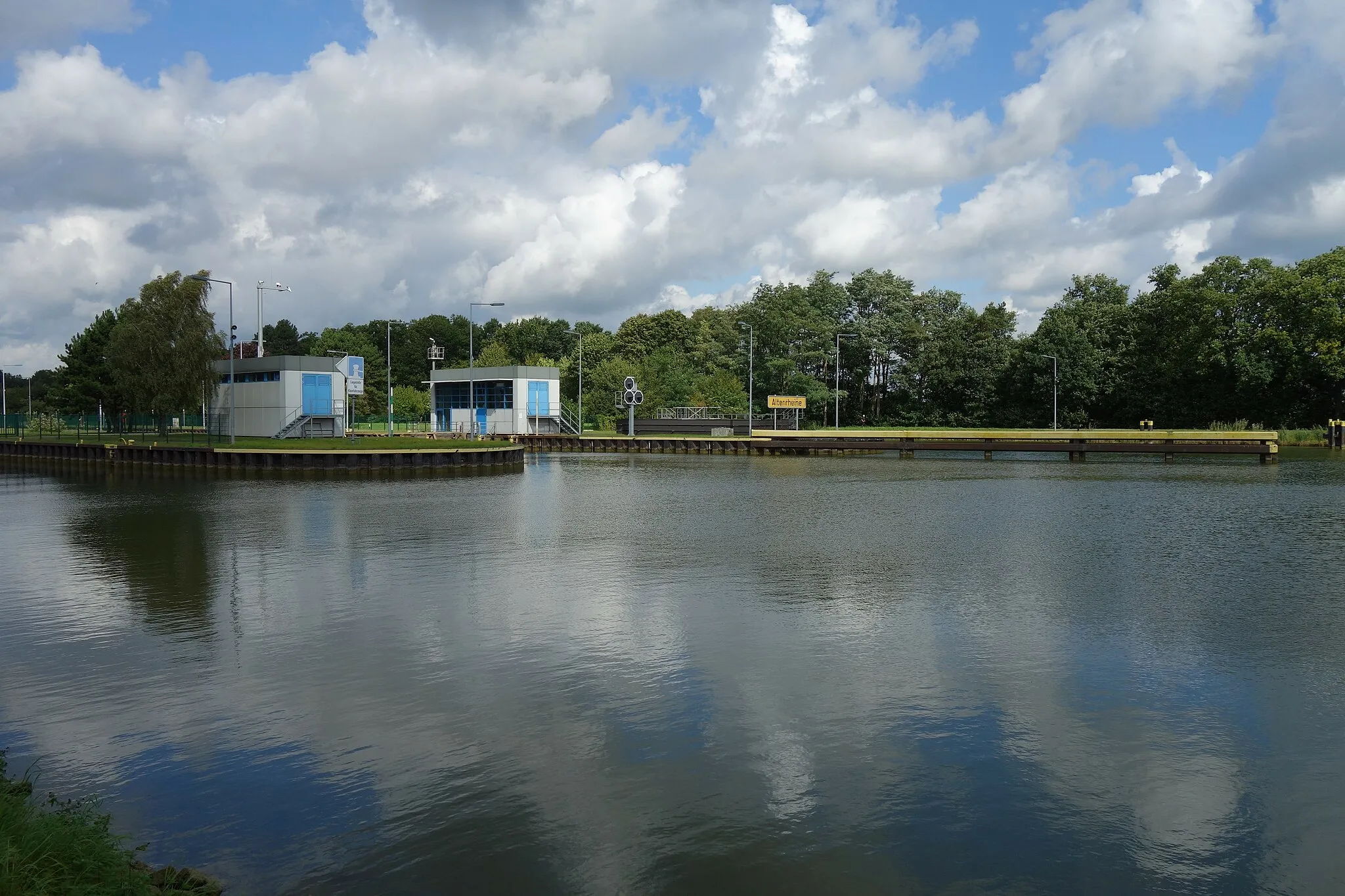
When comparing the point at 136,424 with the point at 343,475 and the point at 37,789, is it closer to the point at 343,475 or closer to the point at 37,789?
the point at 343,475

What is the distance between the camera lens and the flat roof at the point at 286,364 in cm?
6456

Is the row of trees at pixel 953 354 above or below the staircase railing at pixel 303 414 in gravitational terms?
above

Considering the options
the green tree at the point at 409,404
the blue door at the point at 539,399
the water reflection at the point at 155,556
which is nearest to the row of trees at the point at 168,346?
the blue door at the point at 539,399

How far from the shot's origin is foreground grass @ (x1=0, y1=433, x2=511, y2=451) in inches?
2141

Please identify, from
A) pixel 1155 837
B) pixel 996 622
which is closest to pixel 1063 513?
pixel 996 622

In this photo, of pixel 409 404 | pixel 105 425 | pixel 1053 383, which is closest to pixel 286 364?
pixel 105 425

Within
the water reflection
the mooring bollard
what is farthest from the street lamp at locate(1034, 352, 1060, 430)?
the water reflection

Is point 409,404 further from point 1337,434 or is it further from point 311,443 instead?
point 1337,434

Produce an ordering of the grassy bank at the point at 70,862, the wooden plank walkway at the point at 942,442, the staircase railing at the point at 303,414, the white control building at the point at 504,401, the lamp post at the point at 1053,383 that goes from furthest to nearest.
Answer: the lamp post at the point at 1053,383
the white control building at the point at 504,401
the staircase railing at the point at 303,414
the wooden plank walkway at the point at 942,442
the grassy bank at the point at 70,862

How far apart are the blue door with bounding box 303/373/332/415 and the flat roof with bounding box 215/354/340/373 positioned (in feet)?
1.55

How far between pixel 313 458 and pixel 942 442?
4189 centimetres

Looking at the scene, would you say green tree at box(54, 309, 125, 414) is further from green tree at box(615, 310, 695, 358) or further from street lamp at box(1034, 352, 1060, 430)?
street lamp at box(1034, 352, 1060, 430)

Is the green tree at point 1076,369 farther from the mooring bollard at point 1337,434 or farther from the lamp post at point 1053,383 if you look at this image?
the mooring bollard at point 1337,434

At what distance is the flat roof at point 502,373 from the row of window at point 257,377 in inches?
653
